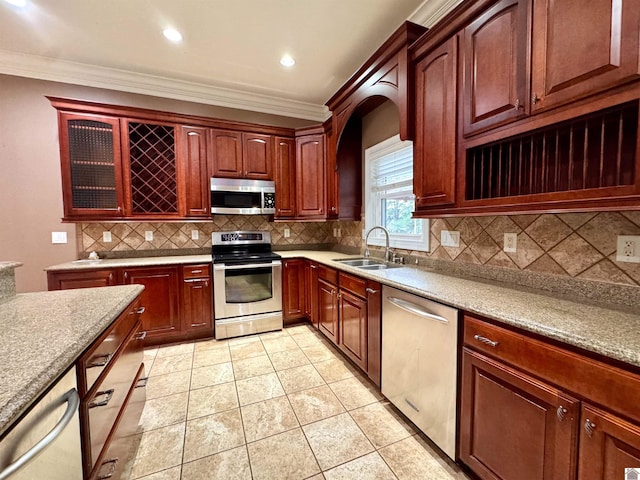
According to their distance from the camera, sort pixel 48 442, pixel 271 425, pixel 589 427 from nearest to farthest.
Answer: pixel 48 442 → pixel 589 427 → pixel 271 425

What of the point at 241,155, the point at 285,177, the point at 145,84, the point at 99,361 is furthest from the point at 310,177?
the point at 99,361

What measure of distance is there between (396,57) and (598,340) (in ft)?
6.85

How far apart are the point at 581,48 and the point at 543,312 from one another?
1.10 metres

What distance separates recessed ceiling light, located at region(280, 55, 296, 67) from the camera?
2684 millimetres

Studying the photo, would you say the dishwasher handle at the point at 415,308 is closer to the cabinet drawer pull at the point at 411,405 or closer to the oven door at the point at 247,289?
the cabinet drawer pull at the point at 411,405

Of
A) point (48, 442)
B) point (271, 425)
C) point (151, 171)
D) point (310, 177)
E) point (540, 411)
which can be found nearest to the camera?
point (48, 442)

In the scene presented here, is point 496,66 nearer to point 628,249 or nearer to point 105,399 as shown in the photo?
point 628,249

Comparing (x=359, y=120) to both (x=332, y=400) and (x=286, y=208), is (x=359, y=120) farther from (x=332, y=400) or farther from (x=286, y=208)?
(x=332, y=400)

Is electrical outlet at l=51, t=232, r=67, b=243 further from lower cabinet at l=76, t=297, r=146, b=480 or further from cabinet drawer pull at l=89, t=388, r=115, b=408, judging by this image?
cabinet drawer pull at l=89, t=388, r=115, b=408

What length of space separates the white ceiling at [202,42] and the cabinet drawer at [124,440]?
2.67 metres

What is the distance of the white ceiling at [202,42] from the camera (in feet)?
6.75

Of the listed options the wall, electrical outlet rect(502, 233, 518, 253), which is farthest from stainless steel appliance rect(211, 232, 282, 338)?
electrical outlet rect(502, 233, 518, 253)

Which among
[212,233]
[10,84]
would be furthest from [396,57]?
[10,84]

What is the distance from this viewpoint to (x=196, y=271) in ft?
9.61
